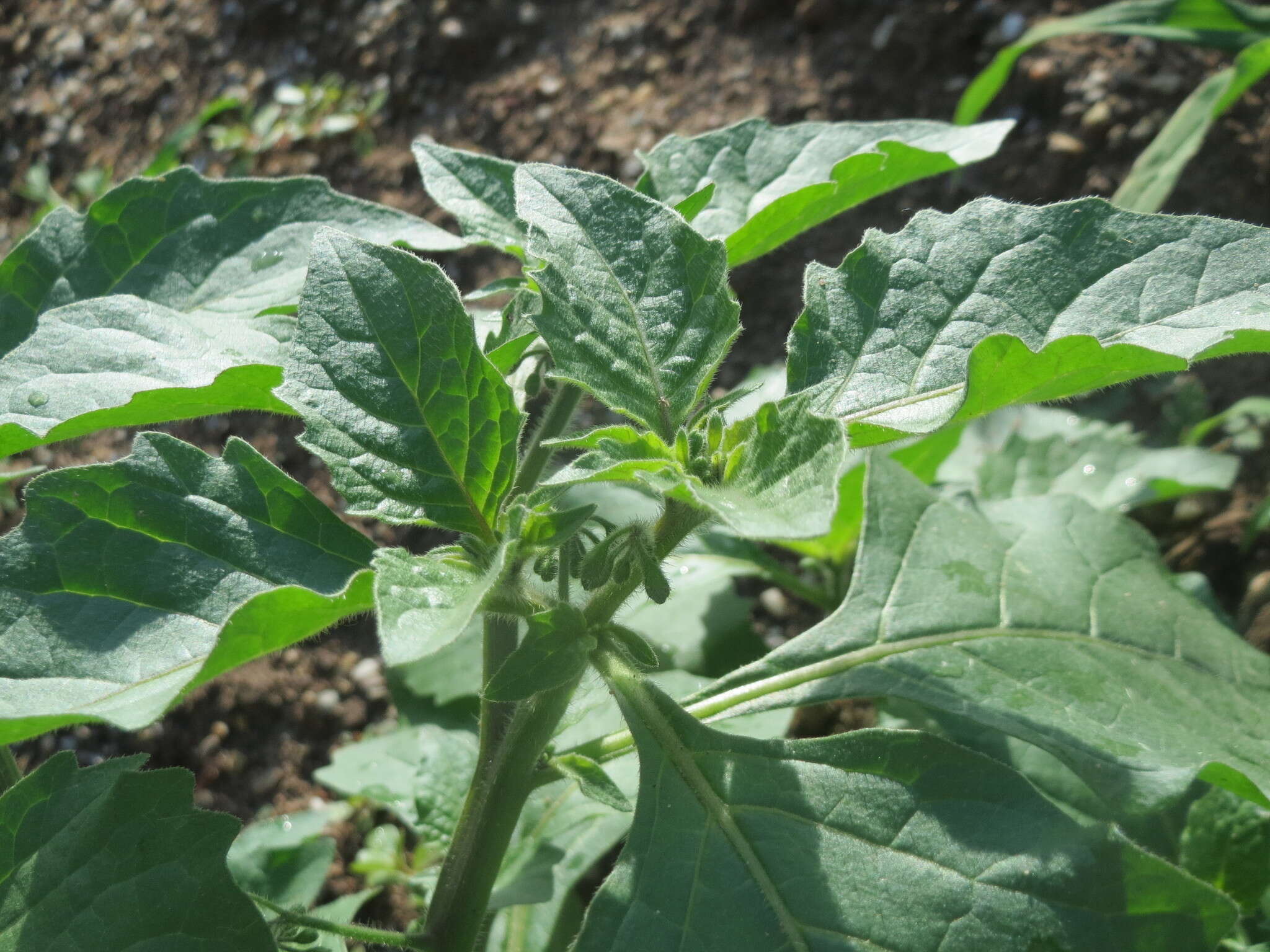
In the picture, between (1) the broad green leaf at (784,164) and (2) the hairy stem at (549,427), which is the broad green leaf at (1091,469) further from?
(2) the hairy stem at (549,427)

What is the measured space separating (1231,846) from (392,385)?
156cm

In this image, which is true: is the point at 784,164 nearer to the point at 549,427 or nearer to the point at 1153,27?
the point at 549,427

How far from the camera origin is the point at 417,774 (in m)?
1.96

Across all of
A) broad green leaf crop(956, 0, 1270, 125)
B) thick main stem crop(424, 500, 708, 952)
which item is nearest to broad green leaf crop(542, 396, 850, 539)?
thick main stem crop(424, 500, 708, 952)

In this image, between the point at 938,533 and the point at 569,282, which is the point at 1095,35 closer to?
the point at 938,533

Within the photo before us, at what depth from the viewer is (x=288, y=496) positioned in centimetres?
137

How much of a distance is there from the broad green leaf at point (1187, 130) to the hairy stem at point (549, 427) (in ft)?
6.64

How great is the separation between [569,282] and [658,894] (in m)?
0.72

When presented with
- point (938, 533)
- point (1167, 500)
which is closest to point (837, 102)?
point (1167, 500)

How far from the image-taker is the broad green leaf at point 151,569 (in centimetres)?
123

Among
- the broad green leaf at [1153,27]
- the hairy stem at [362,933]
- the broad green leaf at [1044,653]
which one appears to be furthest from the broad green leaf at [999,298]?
the broad green leaf at [1153,27]

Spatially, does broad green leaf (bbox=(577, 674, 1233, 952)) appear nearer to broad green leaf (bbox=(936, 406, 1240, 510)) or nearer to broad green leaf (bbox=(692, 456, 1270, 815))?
broad green leaf (bbox=(692, 456, 1270, 815))

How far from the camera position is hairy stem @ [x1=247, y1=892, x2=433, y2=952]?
1.48 metres

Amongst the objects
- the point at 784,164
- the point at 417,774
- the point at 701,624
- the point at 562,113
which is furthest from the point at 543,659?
the point at 562,113
